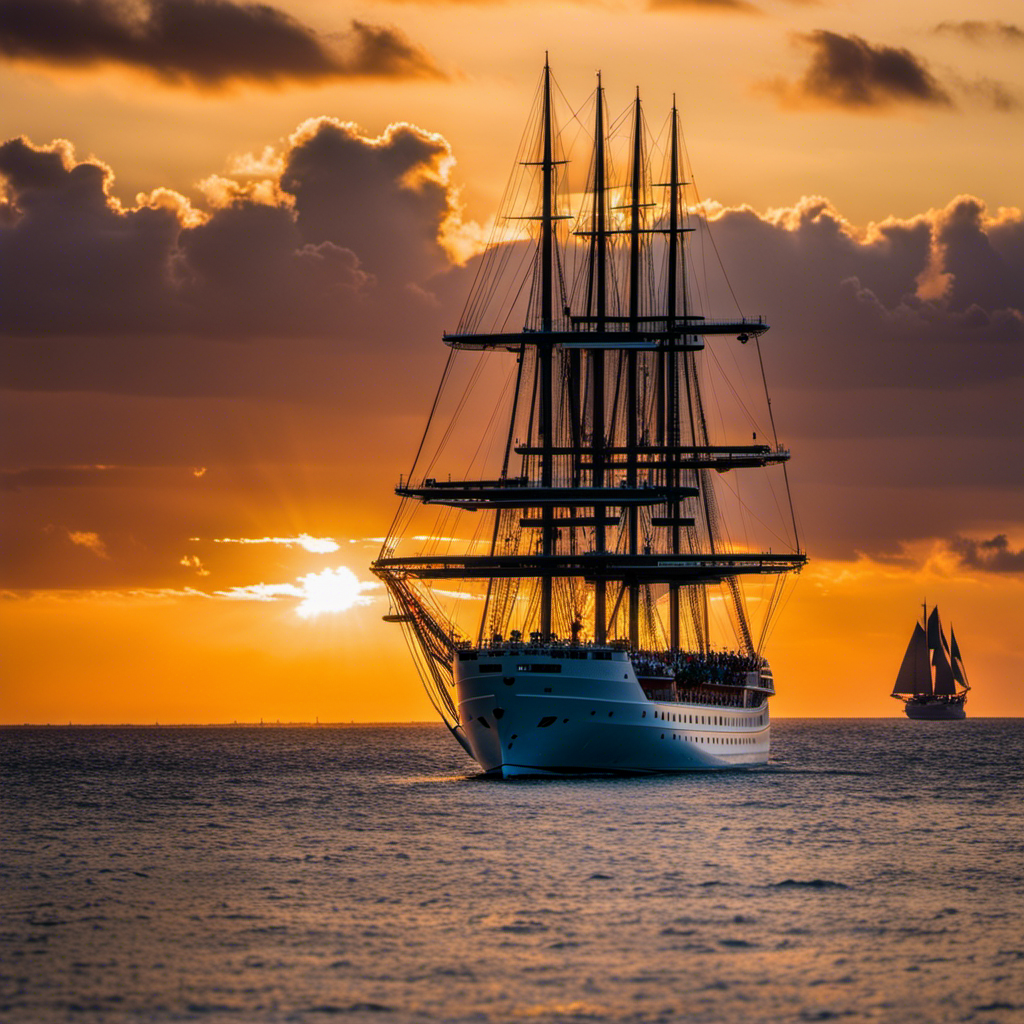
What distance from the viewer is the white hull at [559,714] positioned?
4373 inches

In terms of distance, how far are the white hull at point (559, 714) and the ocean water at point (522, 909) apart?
2.21 m

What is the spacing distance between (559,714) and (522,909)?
4886cm

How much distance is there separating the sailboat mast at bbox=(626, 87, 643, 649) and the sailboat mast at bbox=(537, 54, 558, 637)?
438 inches

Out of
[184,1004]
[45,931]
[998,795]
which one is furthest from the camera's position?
[998,795]

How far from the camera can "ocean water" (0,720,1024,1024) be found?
47656mm

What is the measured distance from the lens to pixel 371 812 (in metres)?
107

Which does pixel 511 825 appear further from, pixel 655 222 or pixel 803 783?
pixel 655 222

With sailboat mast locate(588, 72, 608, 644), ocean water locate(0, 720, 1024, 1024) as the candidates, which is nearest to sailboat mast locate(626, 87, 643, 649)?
sailboat mast locate(588, 72, 608, 644)

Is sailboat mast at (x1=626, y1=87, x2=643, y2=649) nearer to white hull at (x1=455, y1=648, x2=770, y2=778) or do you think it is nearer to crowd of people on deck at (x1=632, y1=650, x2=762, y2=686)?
crowd of people on deck at (x1=632, y1=650, x2=762, y2=686)

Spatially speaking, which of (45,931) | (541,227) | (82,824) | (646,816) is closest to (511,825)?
(646,816)

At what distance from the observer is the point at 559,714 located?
11150 centimetres

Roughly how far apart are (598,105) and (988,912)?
273 feet

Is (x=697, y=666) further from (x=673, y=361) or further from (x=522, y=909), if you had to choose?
(x=522, y=909)

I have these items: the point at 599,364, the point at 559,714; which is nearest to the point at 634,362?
the point at 599,364
